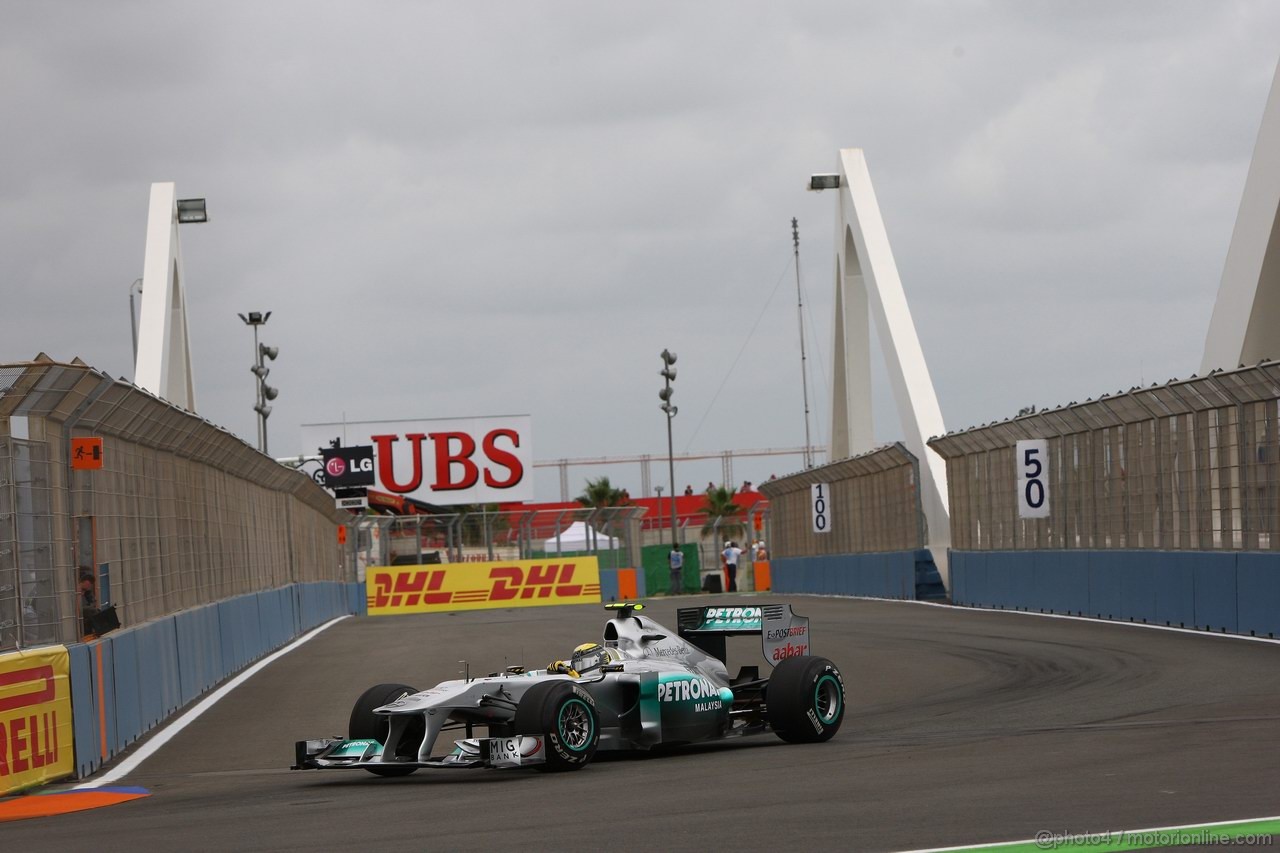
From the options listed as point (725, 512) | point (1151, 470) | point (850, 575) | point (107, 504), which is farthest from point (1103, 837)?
point (725, 512)

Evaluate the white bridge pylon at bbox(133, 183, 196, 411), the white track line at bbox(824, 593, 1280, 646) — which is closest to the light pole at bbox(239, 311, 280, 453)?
the white bridge pylon at bbox(133, 183, 196, 411)

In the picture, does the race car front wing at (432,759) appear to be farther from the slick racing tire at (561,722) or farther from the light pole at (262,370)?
the light pole at (262,370)

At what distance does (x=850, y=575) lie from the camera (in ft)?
136

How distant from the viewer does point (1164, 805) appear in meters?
7.19

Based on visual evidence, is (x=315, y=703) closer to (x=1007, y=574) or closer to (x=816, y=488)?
(x=1007, y=574)

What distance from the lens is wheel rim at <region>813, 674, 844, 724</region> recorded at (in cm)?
1079

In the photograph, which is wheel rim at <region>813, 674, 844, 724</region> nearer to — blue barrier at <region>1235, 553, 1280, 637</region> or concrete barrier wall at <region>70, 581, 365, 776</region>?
concrete barrier wall at <region>70, 581, 365, 776</region>

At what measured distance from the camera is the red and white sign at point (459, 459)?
76125 millimetres

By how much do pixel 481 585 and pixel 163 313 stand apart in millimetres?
11241

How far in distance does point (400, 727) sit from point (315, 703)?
236 inches

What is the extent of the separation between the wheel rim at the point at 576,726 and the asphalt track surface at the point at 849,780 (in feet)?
0.63

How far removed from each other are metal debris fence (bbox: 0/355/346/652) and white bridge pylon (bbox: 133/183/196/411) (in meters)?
23.7

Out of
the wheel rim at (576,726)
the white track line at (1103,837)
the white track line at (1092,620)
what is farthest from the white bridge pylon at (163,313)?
the white track line at (1103,837)

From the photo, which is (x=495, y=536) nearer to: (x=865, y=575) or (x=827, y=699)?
(x=865, y=575)
